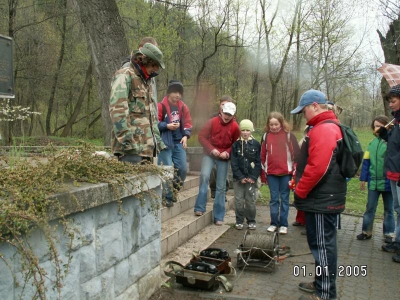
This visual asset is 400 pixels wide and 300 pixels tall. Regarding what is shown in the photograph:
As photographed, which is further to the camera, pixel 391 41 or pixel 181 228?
pixel 391 41

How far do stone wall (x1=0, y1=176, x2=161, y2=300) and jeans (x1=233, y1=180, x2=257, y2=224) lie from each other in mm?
2532

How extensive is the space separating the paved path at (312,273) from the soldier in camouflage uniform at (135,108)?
1.60 m

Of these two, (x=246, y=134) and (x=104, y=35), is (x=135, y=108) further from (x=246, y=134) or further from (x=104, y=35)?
(x=104, y=35)

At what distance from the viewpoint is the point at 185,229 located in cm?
557

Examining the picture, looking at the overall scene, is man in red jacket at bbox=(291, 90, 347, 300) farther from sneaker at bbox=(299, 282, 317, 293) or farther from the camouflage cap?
the camouflage cap

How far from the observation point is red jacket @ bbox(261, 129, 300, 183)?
235 inches

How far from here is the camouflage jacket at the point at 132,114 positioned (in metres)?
3.51

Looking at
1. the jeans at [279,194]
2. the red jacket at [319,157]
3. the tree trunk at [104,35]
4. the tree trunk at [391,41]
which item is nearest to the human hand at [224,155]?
the jeans at [279,194]

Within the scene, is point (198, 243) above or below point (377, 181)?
below

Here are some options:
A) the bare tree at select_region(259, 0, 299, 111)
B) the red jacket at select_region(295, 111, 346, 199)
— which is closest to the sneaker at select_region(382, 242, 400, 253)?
the red jacket at select_region(295, 111, 346, 199)

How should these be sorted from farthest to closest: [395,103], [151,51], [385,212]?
[385,212] → [395,103] → [151,51]

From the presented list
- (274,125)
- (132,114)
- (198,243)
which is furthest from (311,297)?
(274,125)

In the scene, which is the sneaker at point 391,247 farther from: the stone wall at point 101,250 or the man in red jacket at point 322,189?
the stone wall at point 101,250

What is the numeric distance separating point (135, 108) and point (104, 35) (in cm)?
436
